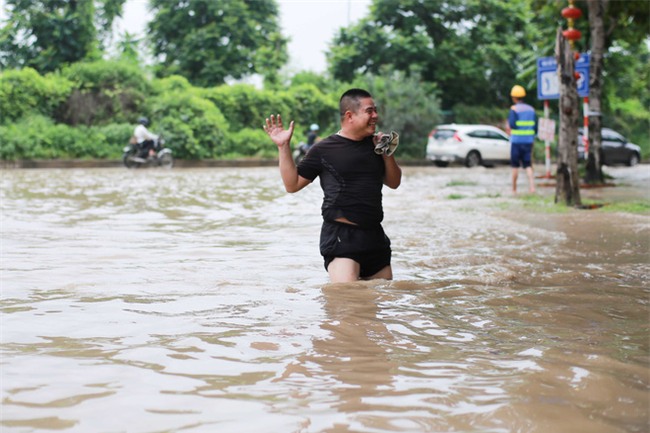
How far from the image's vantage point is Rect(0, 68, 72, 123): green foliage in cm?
3145

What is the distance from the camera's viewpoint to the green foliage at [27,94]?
103ft

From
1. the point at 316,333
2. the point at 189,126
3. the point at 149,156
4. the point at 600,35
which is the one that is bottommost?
the point at 316,333

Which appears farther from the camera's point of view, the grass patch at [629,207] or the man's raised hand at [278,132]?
the grass patch at [629,207]

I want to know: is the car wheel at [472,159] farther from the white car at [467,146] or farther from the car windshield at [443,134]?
the car windshield at [443,134]

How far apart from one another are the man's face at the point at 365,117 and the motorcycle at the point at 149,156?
22.4 metres

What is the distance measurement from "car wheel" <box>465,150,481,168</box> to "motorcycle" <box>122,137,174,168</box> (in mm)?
10410

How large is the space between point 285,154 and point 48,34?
34705mm

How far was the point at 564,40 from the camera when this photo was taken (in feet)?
43.4

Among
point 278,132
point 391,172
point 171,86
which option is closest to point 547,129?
point 391,172

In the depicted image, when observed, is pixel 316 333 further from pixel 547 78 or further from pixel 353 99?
pixel 547 78

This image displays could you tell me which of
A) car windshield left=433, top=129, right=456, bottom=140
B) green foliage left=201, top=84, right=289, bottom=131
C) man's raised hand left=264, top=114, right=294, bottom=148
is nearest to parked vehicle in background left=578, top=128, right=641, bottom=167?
car windshield left=433, top=129, right=456, bottom=140

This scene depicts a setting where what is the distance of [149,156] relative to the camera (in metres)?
27.7

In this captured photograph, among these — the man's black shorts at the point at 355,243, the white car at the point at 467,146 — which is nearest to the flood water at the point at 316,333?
the man's black shorts at the point at 355,243

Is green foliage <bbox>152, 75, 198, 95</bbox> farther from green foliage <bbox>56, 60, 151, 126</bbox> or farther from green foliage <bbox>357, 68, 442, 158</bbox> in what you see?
green foliage <bbox>357, 68, 442, 158</bbox>
